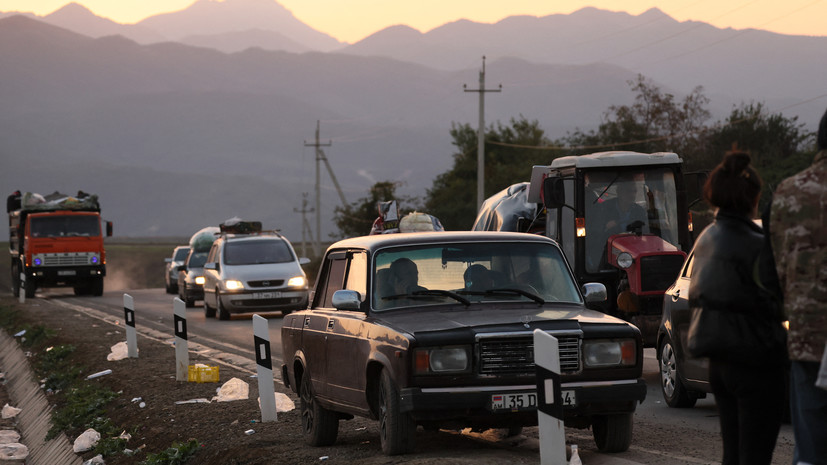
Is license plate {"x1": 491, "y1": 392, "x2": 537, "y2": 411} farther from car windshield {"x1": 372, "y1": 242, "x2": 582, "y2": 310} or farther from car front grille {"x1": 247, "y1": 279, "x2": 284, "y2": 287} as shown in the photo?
car front grille {"x1": 247, "y1": 279, "x2": 284, "y2": 287}

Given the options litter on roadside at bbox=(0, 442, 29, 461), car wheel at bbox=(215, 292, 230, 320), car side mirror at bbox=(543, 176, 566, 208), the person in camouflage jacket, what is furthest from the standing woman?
car wheel at bbox=(215, 292, 230, 320)

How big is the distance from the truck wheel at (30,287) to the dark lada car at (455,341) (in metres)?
35.9

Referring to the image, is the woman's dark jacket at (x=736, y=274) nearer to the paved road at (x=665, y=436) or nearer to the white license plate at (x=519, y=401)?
the white license plate at (x=519, y=401)

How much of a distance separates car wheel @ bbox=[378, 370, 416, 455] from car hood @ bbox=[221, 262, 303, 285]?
1986 cm

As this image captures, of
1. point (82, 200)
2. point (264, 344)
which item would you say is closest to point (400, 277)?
point (264, 344)

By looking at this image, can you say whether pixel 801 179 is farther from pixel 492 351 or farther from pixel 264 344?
pixel 264 344

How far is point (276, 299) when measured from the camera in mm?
27797

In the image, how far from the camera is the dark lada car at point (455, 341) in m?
7.73

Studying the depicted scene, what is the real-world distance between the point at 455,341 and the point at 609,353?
3.36 ft

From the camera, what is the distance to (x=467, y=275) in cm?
885

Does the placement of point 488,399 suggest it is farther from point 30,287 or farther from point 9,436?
point 30,287

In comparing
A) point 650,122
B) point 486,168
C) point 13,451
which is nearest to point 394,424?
point 13,451

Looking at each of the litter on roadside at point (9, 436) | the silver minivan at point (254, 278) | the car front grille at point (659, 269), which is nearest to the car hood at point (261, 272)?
the silver minivan at point (254, 278)

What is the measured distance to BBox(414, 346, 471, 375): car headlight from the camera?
7730 mm
